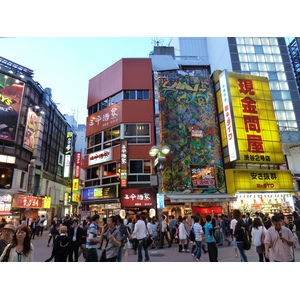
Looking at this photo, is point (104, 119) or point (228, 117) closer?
point (228, 117)

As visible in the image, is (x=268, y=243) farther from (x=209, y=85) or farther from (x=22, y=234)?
(x=209, y=85)

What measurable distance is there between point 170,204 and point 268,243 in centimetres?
1592

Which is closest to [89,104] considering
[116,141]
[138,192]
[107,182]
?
[116,141]

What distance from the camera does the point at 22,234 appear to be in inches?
183

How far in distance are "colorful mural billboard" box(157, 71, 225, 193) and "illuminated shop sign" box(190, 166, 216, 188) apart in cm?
19

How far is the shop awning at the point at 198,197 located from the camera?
→ 2008 cm

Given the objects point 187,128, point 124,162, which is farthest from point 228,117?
point 124,162

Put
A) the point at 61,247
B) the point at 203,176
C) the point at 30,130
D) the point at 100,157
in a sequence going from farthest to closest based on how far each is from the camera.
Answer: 1. the point at 30,130
2. the point at 100,157
3. the point at 203,176
4. the point at 61,247

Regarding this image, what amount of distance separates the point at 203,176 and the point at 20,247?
19267 mm

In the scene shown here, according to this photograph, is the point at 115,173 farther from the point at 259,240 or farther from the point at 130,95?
the point at 259,240

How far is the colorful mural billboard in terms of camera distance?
867 inches

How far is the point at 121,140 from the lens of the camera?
75.8 ft

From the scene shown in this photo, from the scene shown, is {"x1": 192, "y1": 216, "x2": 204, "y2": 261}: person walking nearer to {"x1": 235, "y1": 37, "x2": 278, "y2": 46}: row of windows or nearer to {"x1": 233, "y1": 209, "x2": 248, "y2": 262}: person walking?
{"x1": 233, "y1": 209, "x2": 248, "y2": 262}: person walking

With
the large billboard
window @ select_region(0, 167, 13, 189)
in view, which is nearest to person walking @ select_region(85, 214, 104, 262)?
window @ select_region(0, 167, 13, 189)
